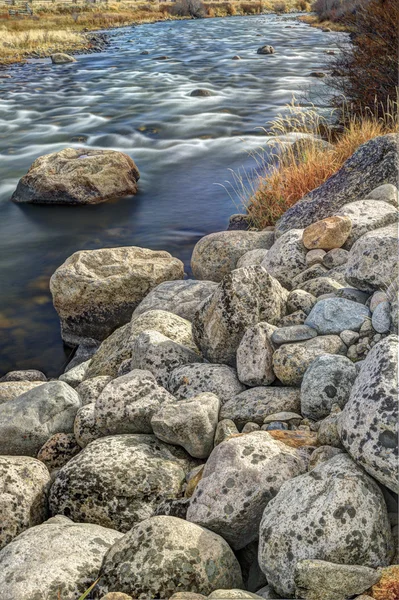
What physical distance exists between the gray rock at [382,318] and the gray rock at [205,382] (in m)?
1.13

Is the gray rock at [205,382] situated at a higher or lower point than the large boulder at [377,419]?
lower

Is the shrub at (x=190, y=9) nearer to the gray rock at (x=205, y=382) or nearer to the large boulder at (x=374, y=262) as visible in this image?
the large boulder at (x=374, y=262)

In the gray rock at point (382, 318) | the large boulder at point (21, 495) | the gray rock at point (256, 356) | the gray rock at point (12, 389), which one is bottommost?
the gray rock at point (12, 389)

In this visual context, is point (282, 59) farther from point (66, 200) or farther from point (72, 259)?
point (72, 259)

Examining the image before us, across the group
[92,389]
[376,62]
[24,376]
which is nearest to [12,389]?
[24,376]

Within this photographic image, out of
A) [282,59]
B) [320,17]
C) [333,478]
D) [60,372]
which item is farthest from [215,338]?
[320,17]

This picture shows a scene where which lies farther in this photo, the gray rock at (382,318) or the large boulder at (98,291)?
the large boulder at (98,291)

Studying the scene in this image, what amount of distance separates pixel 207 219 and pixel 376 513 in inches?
368

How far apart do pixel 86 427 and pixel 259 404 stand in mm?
1393

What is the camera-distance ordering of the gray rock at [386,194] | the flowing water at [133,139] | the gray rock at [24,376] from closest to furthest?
the gray rock at [386,194]
the gray rock at [24,376]
the flowing water at [133,139]

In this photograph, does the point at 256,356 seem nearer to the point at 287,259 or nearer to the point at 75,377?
the point at 287,259

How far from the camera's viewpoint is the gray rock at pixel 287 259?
21.6 feet

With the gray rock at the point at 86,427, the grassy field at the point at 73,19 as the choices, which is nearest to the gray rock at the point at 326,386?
the gray rock at the point at 86,427

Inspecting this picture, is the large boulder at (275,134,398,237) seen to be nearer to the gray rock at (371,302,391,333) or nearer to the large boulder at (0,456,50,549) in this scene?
the gray rock at (371,302,391,333)
